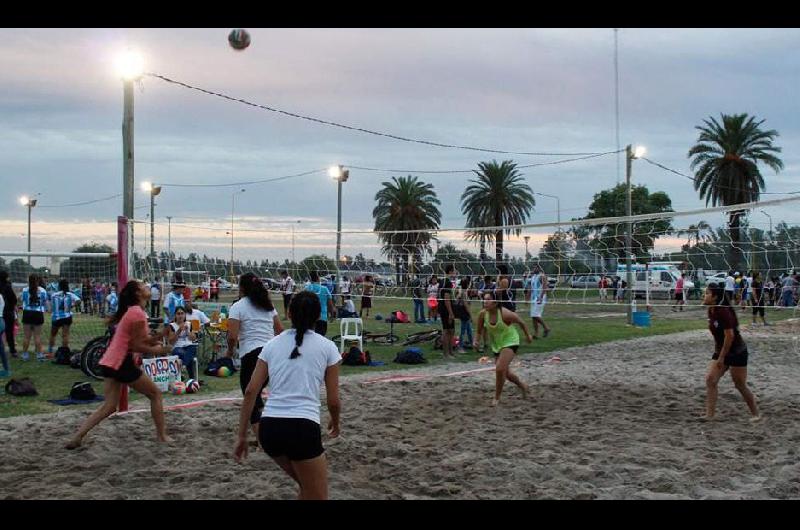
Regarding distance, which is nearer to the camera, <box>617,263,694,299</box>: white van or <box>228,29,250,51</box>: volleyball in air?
<box>228,29,250,51</box>: volleyball in air

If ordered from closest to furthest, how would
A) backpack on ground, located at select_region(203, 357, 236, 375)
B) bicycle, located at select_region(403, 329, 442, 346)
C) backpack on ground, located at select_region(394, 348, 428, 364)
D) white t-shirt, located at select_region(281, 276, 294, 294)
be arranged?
1. backpack on ground, located at select_region(203, 357, 236, 375)
2. backpack on ground, located at select_region(394, 348, 428, 364)
3. bicycle, located at select_region(403, 329, 442, 346)
4. white t-shirt, located at select_region(281, 276, 294, 294)

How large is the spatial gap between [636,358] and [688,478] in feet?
26.7

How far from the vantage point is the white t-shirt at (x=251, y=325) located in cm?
672

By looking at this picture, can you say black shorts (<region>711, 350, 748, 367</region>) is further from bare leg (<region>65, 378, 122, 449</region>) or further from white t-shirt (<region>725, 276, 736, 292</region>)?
white t-shirt (<region>725, 276, 736, 292</region>)

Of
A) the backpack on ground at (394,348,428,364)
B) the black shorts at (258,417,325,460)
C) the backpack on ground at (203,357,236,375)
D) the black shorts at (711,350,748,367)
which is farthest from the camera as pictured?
the backpack on ground at (394,348,428,364)

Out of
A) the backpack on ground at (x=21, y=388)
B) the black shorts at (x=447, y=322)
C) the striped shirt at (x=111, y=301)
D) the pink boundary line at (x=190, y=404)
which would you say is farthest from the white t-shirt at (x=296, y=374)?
the striped shirt at (x=111, y=301)

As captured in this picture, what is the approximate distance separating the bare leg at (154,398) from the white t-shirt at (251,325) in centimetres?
89

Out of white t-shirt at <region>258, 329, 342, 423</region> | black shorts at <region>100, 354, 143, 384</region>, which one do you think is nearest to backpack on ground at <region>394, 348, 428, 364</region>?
black shorts at <region>100, 354, 143, 384</region>

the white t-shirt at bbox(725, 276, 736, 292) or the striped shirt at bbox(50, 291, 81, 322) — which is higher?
the white t-shirt at bbox(725, 276, 736, 292)

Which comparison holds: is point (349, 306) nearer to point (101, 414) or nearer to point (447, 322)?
point (447, 322)

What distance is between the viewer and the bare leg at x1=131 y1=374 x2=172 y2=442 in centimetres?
680

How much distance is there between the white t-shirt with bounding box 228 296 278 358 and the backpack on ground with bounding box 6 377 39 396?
4.51m

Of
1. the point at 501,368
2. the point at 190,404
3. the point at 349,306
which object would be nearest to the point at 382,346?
the point at 349,306
